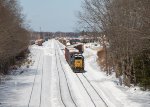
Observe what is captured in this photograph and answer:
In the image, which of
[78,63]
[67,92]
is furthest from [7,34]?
[78,63]

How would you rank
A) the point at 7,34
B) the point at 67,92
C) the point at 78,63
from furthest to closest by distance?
1. the point at 78,63
2. the point at 7,34
3. the point at 67,92

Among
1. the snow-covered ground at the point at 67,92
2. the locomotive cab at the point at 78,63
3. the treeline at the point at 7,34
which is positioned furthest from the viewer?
the locomotive cab at the point at 78,63

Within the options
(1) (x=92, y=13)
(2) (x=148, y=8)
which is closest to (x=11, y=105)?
(2) (x=148, y=8)

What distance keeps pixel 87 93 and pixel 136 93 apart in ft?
12.5

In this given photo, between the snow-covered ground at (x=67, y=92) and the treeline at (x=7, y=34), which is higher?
the treeline at (x=7, y=34)

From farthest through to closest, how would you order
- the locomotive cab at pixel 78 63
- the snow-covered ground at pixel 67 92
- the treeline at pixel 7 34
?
the locomotive cab at pixel 78 63, the treeline at pixel 7 34, the snow-covered ground at pixel 67 92

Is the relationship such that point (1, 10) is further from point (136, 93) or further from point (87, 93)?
point (136, 93)

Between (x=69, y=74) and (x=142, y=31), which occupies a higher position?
(x=142, y=31)

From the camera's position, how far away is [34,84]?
39.4 meters

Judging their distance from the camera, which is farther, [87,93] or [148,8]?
[87,93]

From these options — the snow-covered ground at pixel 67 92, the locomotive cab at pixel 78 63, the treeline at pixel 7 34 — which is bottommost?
the snow-covered ground at pixel 67 92

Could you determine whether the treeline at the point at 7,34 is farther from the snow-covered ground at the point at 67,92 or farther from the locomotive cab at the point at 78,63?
the locomotive cab at the point at 78,63

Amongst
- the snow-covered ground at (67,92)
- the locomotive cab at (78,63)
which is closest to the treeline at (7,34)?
the snow-covered ground at (67,92)

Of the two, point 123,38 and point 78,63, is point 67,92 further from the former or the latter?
point 78,63
